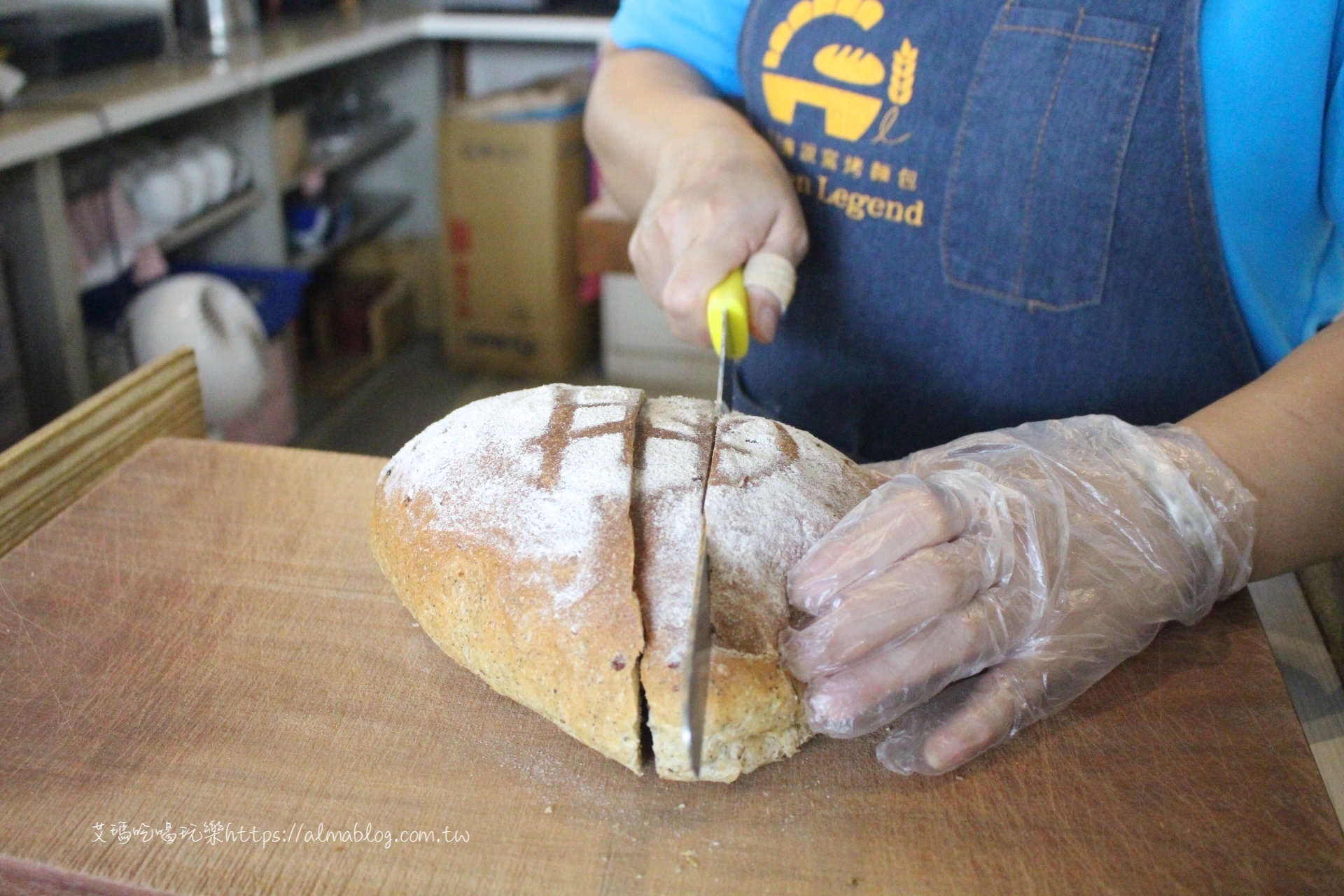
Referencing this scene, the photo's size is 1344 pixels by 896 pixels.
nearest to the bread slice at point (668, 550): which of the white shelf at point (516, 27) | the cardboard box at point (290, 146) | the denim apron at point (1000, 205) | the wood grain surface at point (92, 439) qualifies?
the denim apron at point (1000, 205)

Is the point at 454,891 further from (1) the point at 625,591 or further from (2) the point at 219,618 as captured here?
(2) the point at 219,618

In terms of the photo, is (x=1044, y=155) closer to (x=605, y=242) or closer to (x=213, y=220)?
(x=605, y=242)

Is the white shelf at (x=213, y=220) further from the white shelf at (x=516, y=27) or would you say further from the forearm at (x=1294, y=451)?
the forearm at (x=1294, y=451)

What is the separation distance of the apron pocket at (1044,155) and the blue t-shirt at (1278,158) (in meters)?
0.07

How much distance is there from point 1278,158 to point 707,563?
614 mm

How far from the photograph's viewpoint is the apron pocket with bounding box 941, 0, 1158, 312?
3.15 ft

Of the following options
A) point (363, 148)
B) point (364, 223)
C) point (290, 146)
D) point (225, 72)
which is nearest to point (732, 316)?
point (225, 72)

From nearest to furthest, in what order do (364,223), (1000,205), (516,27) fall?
(1000,205) → (516,27) → (364,223)

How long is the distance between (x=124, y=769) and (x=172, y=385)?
576 mm

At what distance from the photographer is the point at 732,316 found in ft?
3.20

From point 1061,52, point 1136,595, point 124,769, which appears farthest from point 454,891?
point 1061,52

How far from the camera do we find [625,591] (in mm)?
753

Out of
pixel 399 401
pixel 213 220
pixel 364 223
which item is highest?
pixel 213 220

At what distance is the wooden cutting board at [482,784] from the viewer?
2.33 ft
